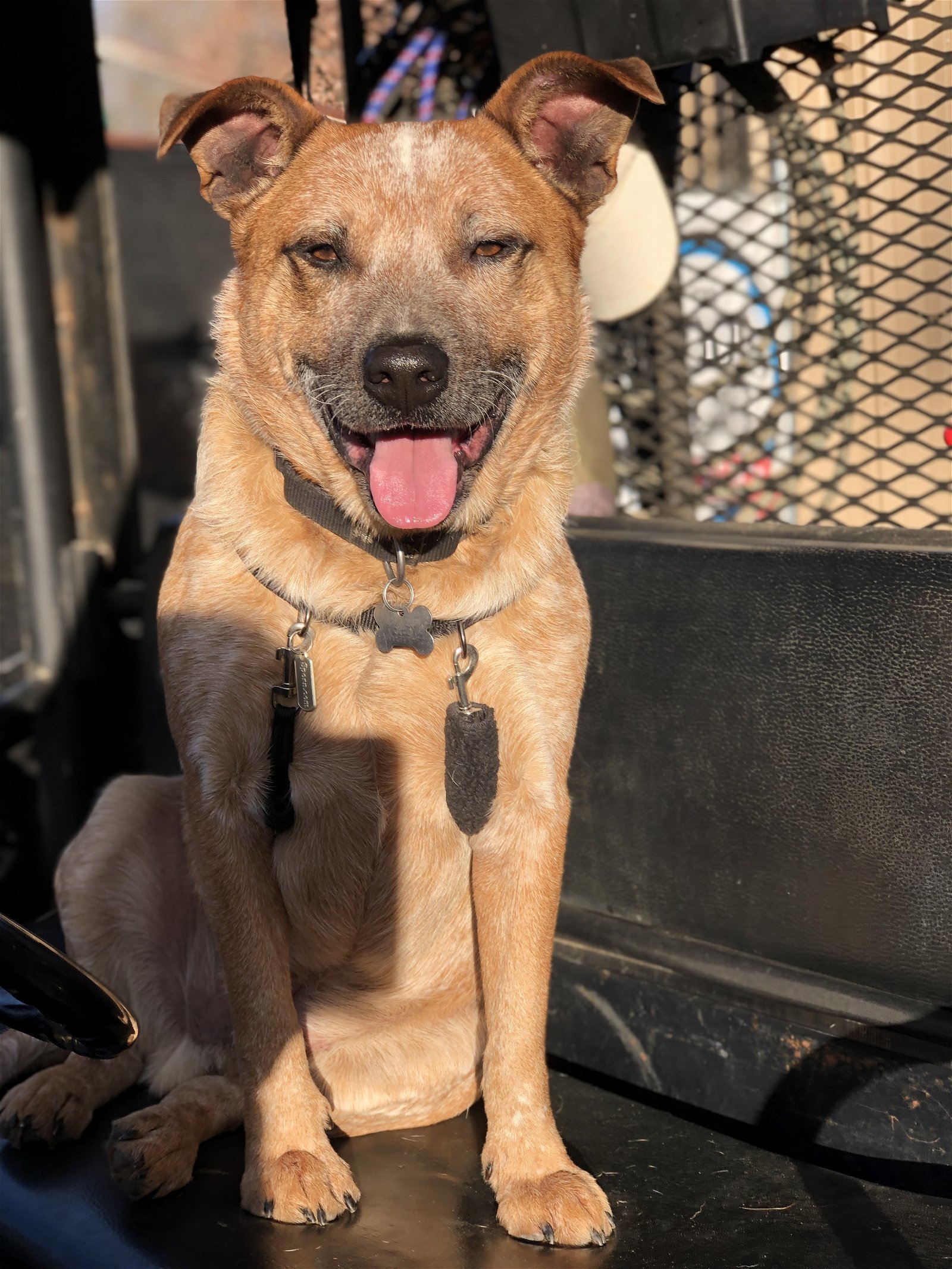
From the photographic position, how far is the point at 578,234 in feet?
6.77

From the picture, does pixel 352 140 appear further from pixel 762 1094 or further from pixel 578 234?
pixel 762 1094

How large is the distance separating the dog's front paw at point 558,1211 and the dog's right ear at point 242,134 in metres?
1.58

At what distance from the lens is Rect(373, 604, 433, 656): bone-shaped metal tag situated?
180 cm

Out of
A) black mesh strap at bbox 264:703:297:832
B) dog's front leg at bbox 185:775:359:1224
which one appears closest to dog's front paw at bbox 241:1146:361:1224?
dog's front leg at bbox 185:775:359:1224

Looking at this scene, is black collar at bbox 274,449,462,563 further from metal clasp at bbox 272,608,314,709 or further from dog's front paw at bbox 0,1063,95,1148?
dog's front paw at bbox 0,1063,95,1148

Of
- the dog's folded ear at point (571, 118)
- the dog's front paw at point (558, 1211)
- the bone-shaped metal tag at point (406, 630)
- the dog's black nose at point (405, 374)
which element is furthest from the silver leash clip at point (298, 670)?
the dog's folded ear at point (571, 118)

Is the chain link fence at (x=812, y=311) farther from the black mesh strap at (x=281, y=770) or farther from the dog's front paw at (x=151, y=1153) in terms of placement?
the dog's front paw at (x=151, y=1153)

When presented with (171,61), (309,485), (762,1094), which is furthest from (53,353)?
(171,61)

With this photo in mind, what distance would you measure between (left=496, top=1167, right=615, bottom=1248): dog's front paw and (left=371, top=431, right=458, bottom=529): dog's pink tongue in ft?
3.13

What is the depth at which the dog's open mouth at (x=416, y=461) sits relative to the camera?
177 centimetres

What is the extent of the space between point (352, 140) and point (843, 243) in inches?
38.5

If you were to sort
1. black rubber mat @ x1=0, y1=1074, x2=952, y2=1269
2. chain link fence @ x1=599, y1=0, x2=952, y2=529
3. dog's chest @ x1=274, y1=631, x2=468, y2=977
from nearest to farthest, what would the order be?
black rubber mat @ x1=0, y1=1074, x2=952, y2=1269 < dog's chest @ x1=274, y1=631, x2=468, y2=977 < chain link fence @ x1=599, y1=0, x2=952, y2=529

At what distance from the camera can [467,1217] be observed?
174 centimetres

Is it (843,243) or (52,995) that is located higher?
(843,243)
